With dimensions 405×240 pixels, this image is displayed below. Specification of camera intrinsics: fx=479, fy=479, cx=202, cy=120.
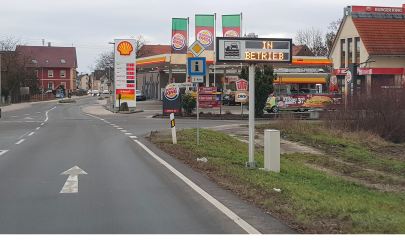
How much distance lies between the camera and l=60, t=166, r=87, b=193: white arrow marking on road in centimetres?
856

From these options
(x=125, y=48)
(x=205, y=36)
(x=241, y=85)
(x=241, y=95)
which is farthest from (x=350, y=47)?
(x=125, y=48)

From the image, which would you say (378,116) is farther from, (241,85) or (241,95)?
(241,85)

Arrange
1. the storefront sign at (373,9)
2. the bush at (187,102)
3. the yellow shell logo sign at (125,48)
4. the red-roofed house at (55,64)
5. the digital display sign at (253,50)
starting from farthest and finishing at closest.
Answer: the red-roofed house at (55,64) < the storefront sign at (373,9) < the yellow shell logo sign at (125,48) < the bush at (187,102) < the digital display sign at (253,50)

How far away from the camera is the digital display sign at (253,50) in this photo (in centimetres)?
1088

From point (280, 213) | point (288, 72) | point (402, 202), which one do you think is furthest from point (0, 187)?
point (288, 72)

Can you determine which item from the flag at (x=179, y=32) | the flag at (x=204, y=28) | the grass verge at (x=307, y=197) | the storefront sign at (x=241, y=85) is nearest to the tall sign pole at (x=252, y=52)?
the grass verge at (x=307, y=197)

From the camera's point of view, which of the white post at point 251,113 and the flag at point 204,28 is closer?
the white post at point 251,113

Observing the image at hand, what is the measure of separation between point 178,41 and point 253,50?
32760mm

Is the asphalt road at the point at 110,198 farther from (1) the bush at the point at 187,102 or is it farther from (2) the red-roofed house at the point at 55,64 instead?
(2) the red-roofed house at the point at 55,64

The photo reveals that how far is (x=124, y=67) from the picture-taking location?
138ft

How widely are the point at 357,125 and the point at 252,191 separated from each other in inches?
630

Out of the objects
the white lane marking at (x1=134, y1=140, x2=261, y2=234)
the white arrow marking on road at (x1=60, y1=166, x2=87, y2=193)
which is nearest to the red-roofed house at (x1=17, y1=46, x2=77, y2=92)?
the white arrow marking on road at (x1=60, y1=166, x2=87, y2=193)

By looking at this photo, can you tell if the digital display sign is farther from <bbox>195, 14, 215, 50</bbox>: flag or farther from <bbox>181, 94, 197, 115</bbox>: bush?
<bbox>195, 14, 215, 50</bbox>: flag
